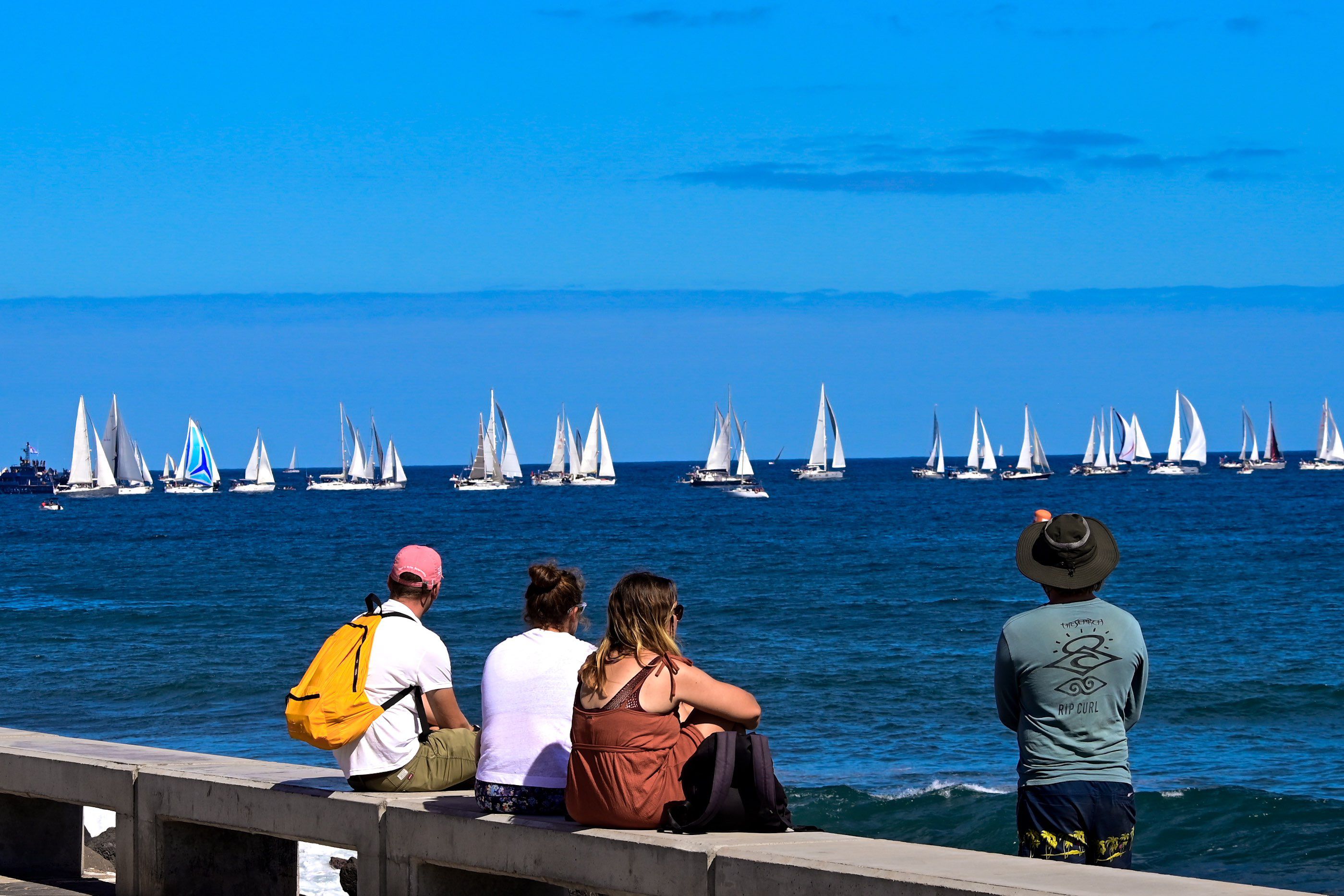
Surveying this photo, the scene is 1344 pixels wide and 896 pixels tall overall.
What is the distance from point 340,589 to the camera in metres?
43.2

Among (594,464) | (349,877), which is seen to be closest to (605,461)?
(594,464)

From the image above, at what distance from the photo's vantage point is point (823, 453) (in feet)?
451

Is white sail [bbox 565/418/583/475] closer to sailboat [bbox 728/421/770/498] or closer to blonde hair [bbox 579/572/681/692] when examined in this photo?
sailboat [bbox 728/421/770/498]

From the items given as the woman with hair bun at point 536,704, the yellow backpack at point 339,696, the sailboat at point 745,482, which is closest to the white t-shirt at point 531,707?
the woman with hair bun at point 536,704

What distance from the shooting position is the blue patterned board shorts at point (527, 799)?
5633 mm

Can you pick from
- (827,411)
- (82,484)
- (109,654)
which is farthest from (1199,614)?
(82,484)

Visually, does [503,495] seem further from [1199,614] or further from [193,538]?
[1199,614]

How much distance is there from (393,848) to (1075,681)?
8.33 ft

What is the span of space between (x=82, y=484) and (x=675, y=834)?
123 m

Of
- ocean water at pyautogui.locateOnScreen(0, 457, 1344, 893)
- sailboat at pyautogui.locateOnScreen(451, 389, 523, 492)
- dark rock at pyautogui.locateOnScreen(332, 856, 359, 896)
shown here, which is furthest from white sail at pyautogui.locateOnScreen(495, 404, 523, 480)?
dark rock at pyautogui.locateOnScreen(332, 856, 359, 896)

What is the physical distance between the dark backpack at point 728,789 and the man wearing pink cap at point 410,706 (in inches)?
45.9

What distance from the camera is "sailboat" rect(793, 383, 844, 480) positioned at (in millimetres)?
127062

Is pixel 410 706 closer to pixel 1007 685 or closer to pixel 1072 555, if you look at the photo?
pixel 1007 685

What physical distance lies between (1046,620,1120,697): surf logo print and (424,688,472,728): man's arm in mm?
2341
